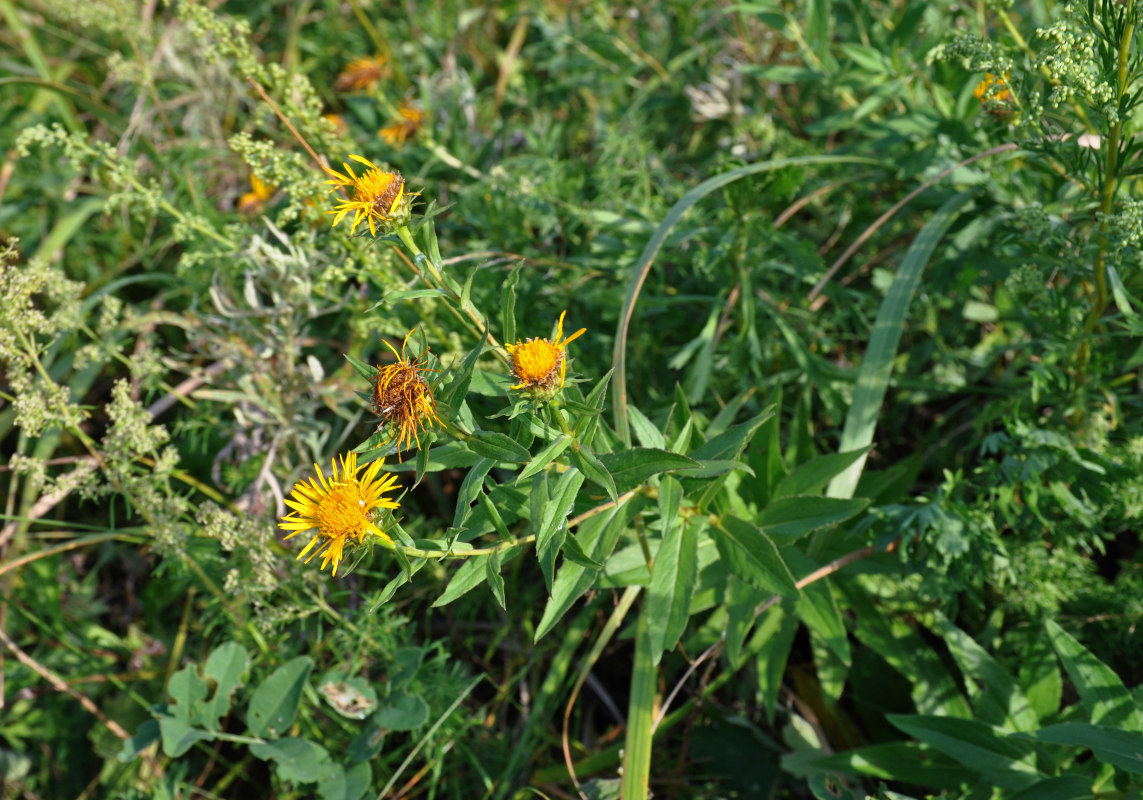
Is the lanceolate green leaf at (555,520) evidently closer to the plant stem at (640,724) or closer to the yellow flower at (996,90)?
the plant stem at (640,724)

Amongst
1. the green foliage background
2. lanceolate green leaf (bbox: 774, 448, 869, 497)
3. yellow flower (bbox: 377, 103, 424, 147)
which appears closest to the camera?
the green foliage background

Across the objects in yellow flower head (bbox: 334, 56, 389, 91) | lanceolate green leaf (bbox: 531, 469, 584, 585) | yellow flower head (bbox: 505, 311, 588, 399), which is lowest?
lanceolate green leaf (bbox: 531, 469, 584, 585)

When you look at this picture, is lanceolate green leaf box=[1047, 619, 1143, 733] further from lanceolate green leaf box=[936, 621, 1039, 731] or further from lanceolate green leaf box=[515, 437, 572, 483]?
lanceolate green leaf box=[515, 437, 572, 483]

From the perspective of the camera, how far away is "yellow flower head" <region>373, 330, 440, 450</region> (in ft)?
4.16

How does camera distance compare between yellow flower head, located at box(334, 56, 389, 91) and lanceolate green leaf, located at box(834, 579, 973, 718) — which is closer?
lanceolate green leaf, located at box(834, 579, 973, 718)

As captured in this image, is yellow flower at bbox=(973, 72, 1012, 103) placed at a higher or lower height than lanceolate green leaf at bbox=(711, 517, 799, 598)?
higher

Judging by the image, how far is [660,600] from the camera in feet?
5.19

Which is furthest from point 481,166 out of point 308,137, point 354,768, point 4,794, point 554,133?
point 4,794

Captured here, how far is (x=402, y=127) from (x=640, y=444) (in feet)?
5.03

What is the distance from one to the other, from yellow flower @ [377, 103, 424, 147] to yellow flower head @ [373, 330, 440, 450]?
1682mm

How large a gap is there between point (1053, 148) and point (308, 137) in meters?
1.60

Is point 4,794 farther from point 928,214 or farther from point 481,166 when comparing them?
point 928,214

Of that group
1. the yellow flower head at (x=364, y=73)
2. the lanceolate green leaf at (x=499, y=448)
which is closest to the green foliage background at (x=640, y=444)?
the lanceolate green leaf at (x=499, y=448)

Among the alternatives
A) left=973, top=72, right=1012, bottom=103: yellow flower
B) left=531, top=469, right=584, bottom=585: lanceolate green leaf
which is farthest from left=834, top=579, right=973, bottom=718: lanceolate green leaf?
left=973, top=72, right=1012, bottom=103: yellow flower
